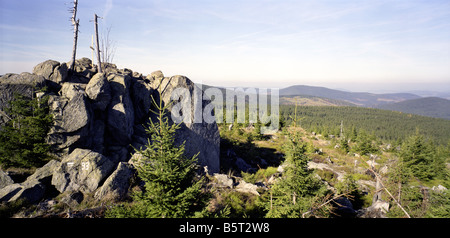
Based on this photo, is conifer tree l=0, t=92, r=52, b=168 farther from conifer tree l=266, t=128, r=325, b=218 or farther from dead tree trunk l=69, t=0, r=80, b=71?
conifer tree l=266, t=128, r=325, b=218

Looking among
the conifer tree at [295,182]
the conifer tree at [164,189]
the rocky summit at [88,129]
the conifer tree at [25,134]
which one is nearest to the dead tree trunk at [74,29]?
the rocky summit at [88,129]

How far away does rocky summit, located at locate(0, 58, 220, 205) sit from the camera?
35.9ft

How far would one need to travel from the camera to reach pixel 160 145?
287 inches

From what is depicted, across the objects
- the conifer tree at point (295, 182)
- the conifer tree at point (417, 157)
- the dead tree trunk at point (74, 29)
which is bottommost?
the conifer tree at point (417, 157)

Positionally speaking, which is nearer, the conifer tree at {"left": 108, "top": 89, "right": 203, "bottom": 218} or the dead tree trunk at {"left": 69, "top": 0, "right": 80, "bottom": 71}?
the conifer tree at {"left": 108, "top": 89, "right": 203, "bottom": 218}

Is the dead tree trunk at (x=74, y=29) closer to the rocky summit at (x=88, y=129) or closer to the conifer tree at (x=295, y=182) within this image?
the rocky summit at (x=88, y=129)

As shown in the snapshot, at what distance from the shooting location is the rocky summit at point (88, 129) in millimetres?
10930

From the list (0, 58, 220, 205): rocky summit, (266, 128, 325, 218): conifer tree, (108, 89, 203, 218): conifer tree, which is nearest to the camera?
(108, 89, 203, 218): conifer tree

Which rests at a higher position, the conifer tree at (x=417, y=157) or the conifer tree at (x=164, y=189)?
the conifer tree at (x=164, y=189)

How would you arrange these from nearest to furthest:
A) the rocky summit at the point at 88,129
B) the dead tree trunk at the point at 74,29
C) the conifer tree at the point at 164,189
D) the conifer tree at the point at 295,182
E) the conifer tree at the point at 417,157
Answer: the conifer tree at the point at 164,189, the conifer tree at the point at 295,182, the rocky summit at the point at 88,129, the dead tree trunk at the point at 74,29, the conifer tree at the point at 417,157

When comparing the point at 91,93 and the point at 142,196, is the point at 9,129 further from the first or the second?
the point at 142,196

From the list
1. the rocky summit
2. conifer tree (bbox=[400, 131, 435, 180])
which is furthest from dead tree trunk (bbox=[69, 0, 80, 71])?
conifer tree (bbox=[400, 131, 435, 180])

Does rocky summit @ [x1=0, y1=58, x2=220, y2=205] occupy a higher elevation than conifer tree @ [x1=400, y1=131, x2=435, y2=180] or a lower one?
higher
